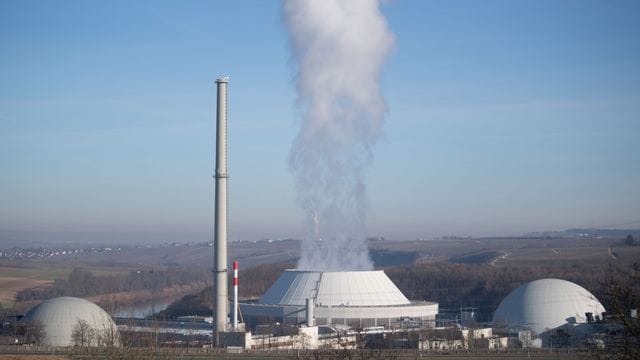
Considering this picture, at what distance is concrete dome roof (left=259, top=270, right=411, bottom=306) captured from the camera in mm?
59812

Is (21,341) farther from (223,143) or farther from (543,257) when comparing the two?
(543,257)

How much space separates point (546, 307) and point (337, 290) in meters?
12.1

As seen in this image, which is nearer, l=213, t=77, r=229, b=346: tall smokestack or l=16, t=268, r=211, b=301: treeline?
l=213, t=77, r=229, b=346: tall smokestack

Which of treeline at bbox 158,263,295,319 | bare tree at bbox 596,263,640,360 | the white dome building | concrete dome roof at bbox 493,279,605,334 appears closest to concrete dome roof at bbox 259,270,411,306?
concrete dome roof at bbox 493,279,605,334

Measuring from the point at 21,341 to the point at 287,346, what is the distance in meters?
13.5

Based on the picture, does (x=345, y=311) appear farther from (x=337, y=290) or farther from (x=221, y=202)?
(x=221, y=202)

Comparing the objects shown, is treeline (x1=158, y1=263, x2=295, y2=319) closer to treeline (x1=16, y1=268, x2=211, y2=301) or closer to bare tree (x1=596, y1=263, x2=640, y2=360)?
treeline (x1=16, y1=268, x2=211, y2=301)

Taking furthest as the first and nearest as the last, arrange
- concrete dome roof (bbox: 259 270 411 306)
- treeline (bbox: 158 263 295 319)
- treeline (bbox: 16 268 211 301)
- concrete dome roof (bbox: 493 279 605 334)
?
treeline (bbox: 16 268 211 301), treeline (bbox: 158 263 295 319), concrete dome roof (bbox: 259 270 411 306), concrete dome roof (bbox: 493 279 605 334)

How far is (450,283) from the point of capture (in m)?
90.7

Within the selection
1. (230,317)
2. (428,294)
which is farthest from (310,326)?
(428,294)

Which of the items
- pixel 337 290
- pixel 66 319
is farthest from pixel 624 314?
pixel 337 290

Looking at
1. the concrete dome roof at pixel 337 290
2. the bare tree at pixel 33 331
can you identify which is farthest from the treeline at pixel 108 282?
the bare tree at pixel 33 331

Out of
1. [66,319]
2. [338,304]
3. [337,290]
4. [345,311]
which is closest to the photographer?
[66,319]

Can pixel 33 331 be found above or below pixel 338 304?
below
